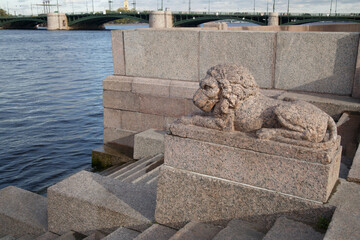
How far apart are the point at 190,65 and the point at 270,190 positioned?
160 inches

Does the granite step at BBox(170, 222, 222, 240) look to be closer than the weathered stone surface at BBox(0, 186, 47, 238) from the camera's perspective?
Yes

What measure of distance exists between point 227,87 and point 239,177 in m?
0.77

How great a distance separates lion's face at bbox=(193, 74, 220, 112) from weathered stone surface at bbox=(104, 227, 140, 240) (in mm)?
1328

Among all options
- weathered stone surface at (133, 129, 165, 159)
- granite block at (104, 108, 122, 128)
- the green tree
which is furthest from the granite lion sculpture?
the green tree

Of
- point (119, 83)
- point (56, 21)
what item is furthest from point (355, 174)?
point (56, 21)

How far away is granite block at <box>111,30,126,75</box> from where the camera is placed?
755cm

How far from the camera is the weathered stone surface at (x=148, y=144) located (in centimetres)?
681

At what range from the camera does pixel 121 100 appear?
25.5 ft

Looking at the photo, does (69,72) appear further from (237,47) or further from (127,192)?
(127,192)

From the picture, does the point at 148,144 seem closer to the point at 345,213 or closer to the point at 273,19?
the point at 345,213

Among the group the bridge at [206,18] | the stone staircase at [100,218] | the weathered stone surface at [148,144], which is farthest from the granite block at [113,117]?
the bridge at [206,18]

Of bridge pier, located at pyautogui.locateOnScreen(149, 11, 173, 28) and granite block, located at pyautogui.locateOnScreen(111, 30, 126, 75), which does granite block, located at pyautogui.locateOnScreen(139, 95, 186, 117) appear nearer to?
granite block, located at pyautogui.locateOnScreen(111, 30, 126, 75)

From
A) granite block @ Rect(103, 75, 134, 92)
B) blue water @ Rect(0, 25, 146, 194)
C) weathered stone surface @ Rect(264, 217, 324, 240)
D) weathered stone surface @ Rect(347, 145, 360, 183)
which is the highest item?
granite block @ Rect(103, 75, 134, 92)

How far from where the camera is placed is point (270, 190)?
327cm
